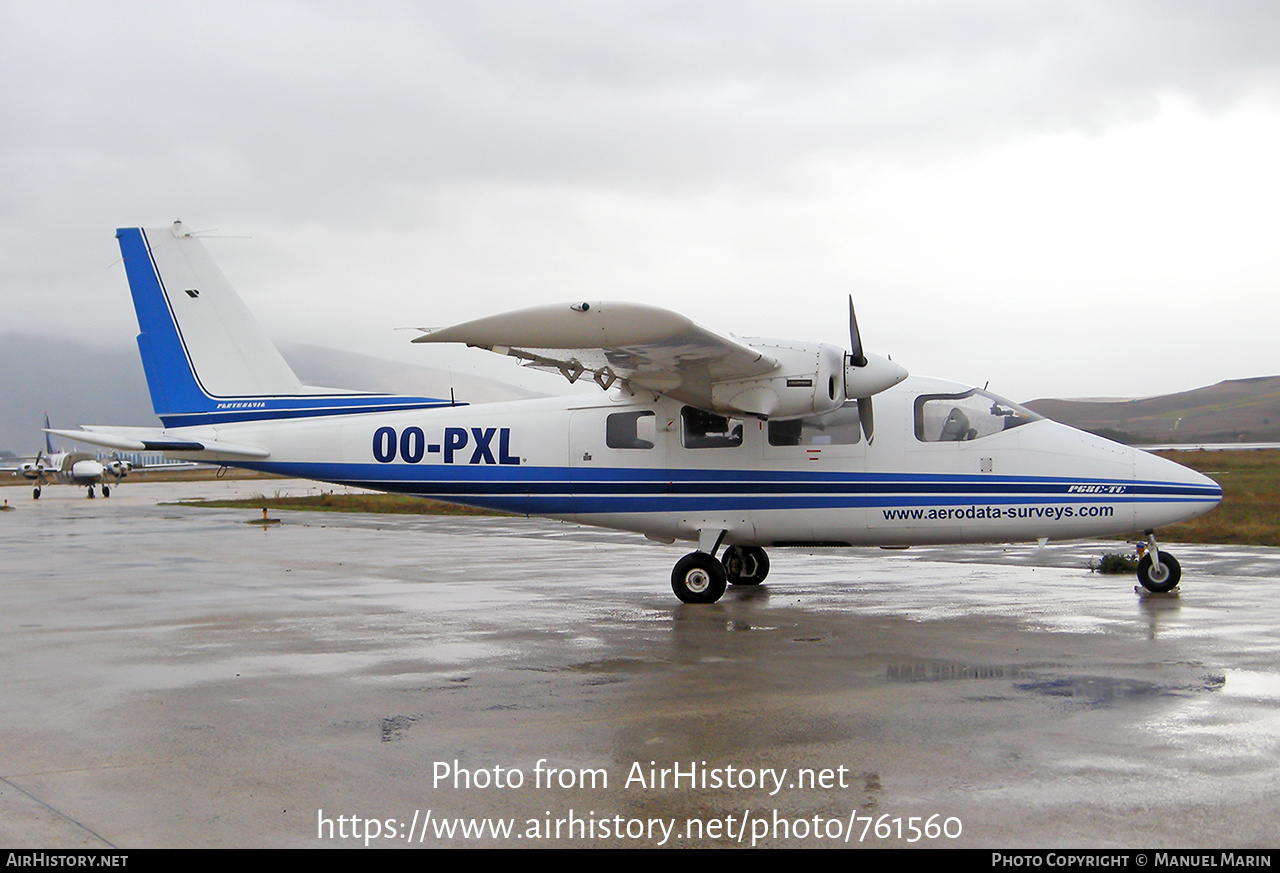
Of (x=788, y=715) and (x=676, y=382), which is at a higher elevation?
(x=676, y=382)

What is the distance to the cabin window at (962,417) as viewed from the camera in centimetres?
1320

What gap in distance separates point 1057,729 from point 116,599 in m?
12.9

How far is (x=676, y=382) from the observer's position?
506 inches

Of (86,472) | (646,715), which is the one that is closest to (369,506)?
(86,472)

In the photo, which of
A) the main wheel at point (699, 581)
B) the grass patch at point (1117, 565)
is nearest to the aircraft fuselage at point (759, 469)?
the main wheel at point (699, 581)

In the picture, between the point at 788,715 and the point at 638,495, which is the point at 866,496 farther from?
the point at 788,715

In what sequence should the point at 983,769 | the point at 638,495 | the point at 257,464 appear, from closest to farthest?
the point at 983,769
the point at 638,495
the point at 257,464

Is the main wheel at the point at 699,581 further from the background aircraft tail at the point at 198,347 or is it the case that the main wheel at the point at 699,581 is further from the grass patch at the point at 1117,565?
the grass patch at the point at 1117,565

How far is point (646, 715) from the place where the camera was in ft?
24.1

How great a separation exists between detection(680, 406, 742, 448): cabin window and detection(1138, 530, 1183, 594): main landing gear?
17.9 ft

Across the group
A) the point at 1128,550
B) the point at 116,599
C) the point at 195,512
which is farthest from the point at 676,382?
the point at 195,512

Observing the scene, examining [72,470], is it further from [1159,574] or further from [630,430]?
[1159,574]

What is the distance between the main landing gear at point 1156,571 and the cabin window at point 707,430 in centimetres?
544

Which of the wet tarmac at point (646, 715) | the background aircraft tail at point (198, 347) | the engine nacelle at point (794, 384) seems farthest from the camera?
the background aircraft tail at point (198, 347)
